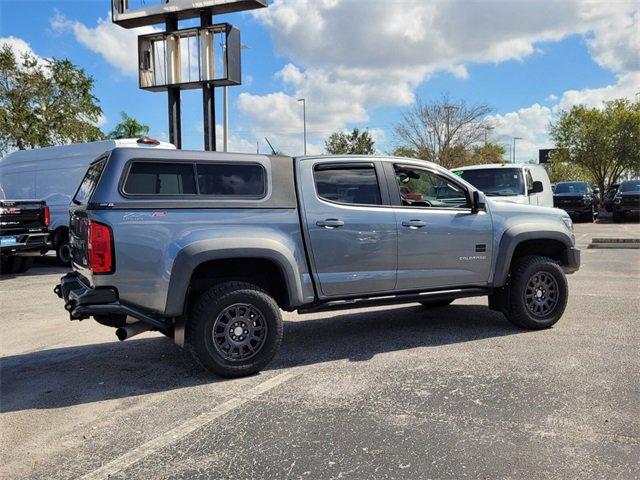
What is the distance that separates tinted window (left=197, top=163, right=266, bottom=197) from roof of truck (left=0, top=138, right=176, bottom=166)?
22.1 ft

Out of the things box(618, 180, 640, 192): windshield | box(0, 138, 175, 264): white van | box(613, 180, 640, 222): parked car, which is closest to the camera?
box(0, 138, 175, 264): white van

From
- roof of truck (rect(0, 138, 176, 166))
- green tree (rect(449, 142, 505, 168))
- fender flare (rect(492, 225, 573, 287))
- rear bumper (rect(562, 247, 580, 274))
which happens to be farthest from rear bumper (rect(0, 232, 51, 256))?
green tree (rect(449, 142, 505, 168))

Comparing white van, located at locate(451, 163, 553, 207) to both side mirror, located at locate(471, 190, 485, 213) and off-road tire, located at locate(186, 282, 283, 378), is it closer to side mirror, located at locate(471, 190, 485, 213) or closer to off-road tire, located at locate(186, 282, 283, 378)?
side mirror, located at locate(471, 190, 485, 213)

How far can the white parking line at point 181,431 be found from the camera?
10.9 ft

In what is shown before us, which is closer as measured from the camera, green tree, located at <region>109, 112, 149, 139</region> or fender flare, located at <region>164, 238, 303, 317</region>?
fender flare, located at <region>164, 238, 303, 317</region>

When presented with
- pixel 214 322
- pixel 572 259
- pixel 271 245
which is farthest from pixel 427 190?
pixel 214 322

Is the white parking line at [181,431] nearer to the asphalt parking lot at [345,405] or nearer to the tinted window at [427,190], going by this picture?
the asphalt parking lot at [345,405]

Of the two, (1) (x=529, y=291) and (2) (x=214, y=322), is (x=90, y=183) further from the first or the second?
(1) (x=529, y=291)

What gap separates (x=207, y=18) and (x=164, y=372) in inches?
487

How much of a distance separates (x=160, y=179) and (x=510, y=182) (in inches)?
355

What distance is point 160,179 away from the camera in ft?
15.3

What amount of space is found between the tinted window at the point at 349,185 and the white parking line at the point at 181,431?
168 centimetres

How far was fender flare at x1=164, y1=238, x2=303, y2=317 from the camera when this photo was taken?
4.55 meters

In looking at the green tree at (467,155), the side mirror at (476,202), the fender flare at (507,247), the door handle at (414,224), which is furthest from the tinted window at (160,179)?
the green tree at (467,155)
